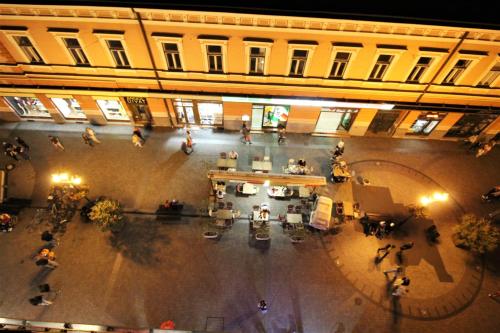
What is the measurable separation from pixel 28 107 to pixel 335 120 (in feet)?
86.3

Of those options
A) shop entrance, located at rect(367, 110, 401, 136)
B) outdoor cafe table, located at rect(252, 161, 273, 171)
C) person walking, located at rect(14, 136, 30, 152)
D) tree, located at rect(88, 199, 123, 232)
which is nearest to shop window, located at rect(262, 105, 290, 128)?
outdoor cafe table, located at rect(252, 161, 273, 171)

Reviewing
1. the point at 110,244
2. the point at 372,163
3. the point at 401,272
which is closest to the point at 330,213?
the point at 401,272

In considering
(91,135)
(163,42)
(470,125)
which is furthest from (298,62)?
(91,135)

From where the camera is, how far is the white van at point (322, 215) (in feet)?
65.0

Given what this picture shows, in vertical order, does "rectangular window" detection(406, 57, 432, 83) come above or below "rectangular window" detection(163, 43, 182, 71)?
below

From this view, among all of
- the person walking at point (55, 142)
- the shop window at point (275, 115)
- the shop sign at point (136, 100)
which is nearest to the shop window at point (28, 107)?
the person walking at point (55, 142)

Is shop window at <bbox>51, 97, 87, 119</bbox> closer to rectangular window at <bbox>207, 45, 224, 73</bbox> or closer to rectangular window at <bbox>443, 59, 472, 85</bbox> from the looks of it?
rectangular window at <bbox>207, 45, 224, 73</bbox>

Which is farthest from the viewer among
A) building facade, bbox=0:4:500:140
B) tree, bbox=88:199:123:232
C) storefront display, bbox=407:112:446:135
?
storefront display, bbox=407:112:446:135

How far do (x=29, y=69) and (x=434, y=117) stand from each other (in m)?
31.0

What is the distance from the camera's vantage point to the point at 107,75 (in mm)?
21234

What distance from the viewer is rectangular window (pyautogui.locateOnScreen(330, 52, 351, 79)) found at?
19500 mm

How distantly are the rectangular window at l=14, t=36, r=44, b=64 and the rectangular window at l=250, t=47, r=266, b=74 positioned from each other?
1439 centimetres

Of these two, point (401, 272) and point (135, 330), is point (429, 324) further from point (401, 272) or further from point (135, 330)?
point (135, 330)

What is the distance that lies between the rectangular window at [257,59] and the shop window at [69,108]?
1495 cm
